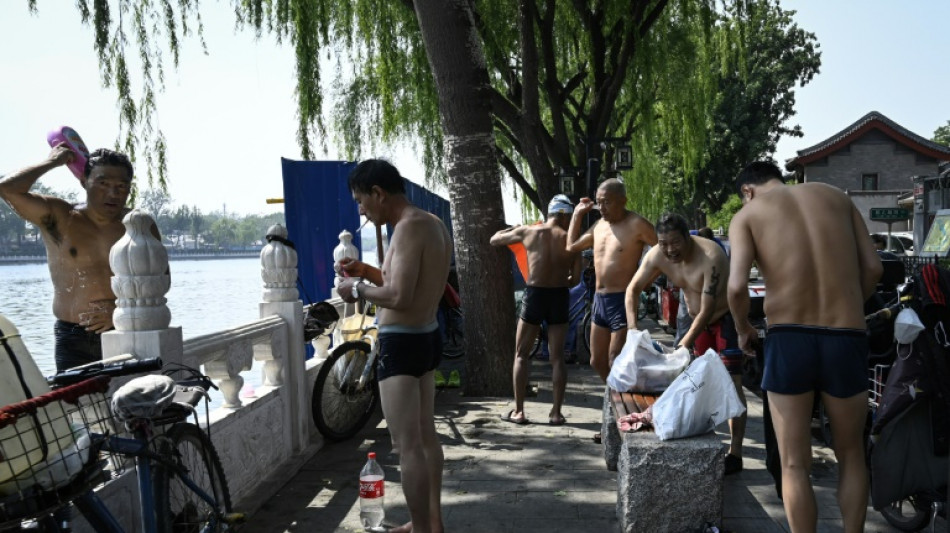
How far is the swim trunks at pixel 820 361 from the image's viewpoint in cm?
365

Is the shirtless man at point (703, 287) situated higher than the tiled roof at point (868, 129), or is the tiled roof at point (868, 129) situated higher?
the tiled roof at point (868, 129)

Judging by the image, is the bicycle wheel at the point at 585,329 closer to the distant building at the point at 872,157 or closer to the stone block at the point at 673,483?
the stone block at the point at 673,483

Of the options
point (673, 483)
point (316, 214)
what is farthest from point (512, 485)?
point (316, 214)

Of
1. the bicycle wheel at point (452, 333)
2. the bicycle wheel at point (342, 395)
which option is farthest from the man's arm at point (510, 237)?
the bicycle wheel at point (452, 333)

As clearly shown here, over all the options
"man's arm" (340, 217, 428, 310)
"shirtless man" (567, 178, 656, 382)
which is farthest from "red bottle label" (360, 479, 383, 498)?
"shirtless man" (567, 178, 656, 382)

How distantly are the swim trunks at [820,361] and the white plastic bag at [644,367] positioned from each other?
1.49 m

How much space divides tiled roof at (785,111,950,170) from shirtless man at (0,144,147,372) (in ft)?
138

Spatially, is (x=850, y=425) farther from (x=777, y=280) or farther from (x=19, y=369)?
(x=19, y=369)

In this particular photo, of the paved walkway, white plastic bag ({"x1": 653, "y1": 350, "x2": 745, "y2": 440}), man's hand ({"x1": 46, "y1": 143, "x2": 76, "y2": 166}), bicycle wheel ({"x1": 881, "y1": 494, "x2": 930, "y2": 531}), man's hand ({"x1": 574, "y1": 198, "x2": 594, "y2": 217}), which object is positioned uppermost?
man's hand ({"x1": 46, "y1": 143, "x2": 76, "y2": 166})

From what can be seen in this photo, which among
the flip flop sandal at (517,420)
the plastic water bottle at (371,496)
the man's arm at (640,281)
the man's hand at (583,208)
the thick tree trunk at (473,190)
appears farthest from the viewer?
the thick tree trunk at (473,190)

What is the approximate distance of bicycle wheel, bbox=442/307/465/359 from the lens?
11836mm

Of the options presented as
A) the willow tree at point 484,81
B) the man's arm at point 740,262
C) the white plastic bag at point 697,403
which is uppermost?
the willow tree at point 484,81

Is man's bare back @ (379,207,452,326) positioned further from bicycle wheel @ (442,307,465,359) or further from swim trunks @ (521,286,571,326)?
bicycle wheel @ (442,307,465,359)

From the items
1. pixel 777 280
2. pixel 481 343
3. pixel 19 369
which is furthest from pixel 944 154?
pixel 19 369
